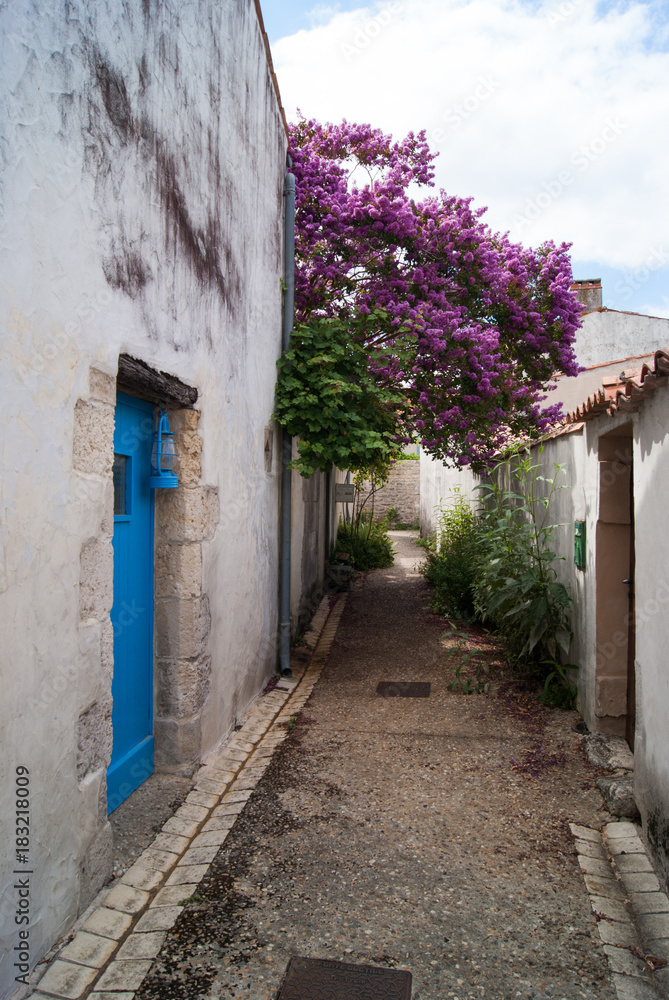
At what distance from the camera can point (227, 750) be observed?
4082 millimetres

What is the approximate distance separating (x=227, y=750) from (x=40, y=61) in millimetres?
3502

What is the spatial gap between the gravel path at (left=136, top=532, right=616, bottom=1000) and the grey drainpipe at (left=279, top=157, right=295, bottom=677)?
1.24 m

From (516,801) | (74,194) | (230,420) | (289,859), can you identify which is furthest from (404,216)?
(289,859)

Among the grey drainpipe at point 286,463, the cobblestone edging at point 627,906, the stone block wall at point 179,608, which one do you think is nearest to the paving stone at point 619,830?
the cobblestone edging at point 627,906

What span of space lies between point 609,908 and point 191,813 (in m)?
1.87

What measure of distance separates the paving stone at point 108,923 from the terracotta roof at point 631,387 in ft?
9.39

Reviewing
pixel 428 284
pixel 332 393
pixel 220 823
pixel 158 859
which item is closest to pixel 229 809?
pixel 220 823

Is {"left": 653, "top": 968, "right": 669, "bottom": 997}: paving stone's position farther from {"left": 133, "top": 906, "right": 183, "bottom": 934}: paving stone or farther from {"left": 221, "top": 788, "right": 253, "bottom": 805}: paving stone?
{"left": 221, "top": 788, "right": 253, "bottom": 805}: paving stone

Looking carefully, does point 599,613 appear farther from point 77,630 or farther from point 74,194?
point 74,194

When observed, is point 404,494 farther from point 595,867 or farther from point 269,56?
point 595,867

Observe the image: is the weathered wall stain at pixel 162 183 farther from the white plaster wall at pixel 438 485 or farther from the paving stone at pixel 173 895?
the white plaster wall at pixel 438 485

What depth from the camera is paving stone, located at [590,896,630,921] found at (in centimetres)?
250

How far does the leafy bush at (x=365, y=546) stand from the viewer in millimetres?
13023

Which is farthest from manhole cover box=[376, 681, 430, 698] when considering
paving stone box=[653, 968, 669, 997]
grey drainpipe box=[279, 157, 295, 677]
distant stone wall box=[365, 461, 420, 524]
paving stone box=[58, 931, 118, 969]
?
distant stone wall box=[365, 461, 420, 524]
